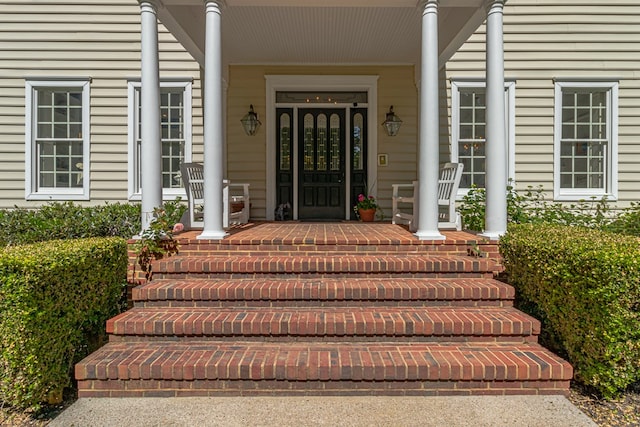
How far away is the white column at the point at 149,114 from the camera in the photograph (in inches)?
155

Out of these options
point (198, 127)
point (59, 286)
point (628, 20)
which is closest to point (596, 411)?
point (59, 286)

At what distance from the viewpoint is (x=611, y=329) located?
2.30 meters

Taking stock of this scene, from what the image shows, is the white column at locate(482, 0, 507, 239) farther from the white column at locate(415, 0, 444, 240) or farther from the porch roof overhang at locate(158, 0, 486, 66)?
the white column at locate(415, 0, 444, 240)

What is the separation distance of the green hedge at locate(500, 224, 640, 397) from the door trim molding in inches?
156

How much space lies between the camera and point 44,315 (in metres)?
2.32

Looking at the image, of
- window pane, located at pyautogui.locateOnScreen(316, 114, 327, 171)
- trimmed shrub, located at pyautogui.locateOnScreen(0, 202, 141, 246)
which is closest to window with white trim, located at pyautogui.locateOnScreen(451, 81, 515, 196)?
window pane, located at pyautogui.locateOnScreen(316, 114, 327, 171)

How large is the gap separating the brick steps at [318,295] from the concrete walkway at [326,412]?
832 millimetres

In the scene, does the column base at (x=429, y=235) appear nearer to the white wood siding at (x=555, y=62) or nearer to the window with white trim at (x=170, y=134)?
the white wood siding at (x=555, y=62)

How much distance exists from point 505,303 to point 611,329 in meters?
0.85

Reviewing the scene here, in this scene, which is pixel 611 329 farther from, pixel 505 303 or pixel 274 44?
pixel 274 44

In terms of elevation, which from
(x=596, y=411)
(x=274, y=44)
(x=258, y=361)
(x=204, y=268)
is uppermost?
(x=274, y=44)

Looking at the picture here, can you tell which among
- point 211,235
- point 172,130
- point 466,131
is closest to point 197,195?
point 211,235

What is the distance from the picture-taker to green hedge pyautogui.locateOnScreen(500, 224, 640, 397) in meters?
2.31

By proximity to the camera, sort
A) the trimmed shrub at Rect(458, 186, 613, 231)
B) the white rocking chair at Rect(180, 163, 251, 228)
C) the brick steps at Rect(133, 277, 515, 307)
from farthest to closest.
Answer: the trimmed shrub at Rect(458, 186, 613, 231) → the white rocking chair at Rect(180, 163, 251, 228) → the brick steps at Rect(133, 277, 515, 307)
